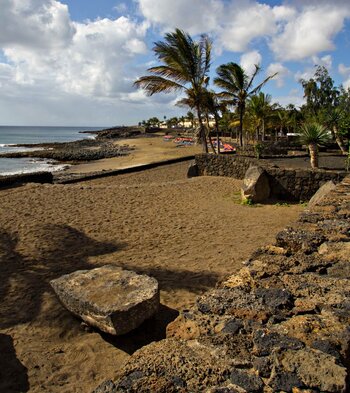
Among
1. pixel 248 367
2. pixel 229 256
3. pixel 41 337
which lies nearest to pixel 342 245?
pixel 248 367

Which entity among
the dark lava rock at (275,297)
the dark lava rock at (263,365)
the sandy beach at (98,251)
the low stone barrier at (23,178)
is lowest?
the sandy beach at (98,251)

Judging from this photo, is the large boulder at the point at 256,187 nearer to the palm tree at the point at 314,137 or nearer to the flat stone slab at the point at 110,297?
the palm tree at the point at 314,137

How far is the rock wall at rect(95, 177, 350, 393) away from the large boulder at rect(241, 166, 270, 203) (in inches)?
271

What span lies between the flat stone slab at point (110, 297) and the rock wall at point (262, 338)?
1261mm

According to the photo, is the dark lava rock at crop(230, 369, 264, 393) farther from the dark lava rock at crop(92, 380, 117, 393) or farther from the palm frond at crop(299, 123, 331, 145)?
the palm frond at crop(299, 123, 331, 145)

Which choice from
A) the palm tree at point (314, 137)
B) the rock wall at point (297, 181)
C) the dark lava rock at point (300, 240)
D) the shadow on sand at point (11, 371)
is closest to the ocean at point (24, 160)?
the palm tree at point (314, 137)

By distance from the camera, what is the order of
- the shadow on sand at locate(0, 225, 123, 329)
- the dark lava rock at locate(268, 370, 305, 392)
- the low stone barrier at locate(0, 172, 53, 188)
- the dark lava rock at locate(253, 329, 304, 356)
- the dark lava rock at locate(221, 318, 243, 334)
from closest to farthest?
1. the dark lava rock at locate(268, 370, 305, 392)
2. the dark lava rock at locate(253, 329, 304, 356)
3. the dark lava rock at locate(221, 318, 243, 334)
4. the shadow on sand at locate(0, 225, 123, 329)
5. the low stone barrier at locate(0, 172, 53, 188)

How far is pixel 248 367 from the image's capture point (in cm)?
196

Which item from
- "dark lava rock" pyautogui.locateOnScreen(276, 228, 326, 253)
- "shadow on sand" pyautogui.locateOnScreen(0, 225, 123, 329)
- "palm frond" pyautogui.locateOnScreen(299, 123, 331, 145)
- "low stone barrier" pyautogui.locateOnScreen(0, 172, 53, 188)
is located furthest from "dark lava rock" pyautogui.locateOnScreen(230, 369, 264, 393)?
"low stone barrier" pyautogui.locateOnScreen(0, 172, 53, 188)

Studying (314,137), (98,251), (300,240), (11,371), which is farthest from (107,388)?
(314,137)

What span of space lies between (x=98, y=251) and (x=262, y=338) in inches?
189

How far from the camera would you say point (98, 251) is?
6555mm

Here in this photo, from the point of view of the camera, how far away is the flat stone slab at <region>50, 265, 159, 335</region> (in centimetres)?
370

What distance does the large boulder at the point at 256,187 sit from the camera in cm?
1024
